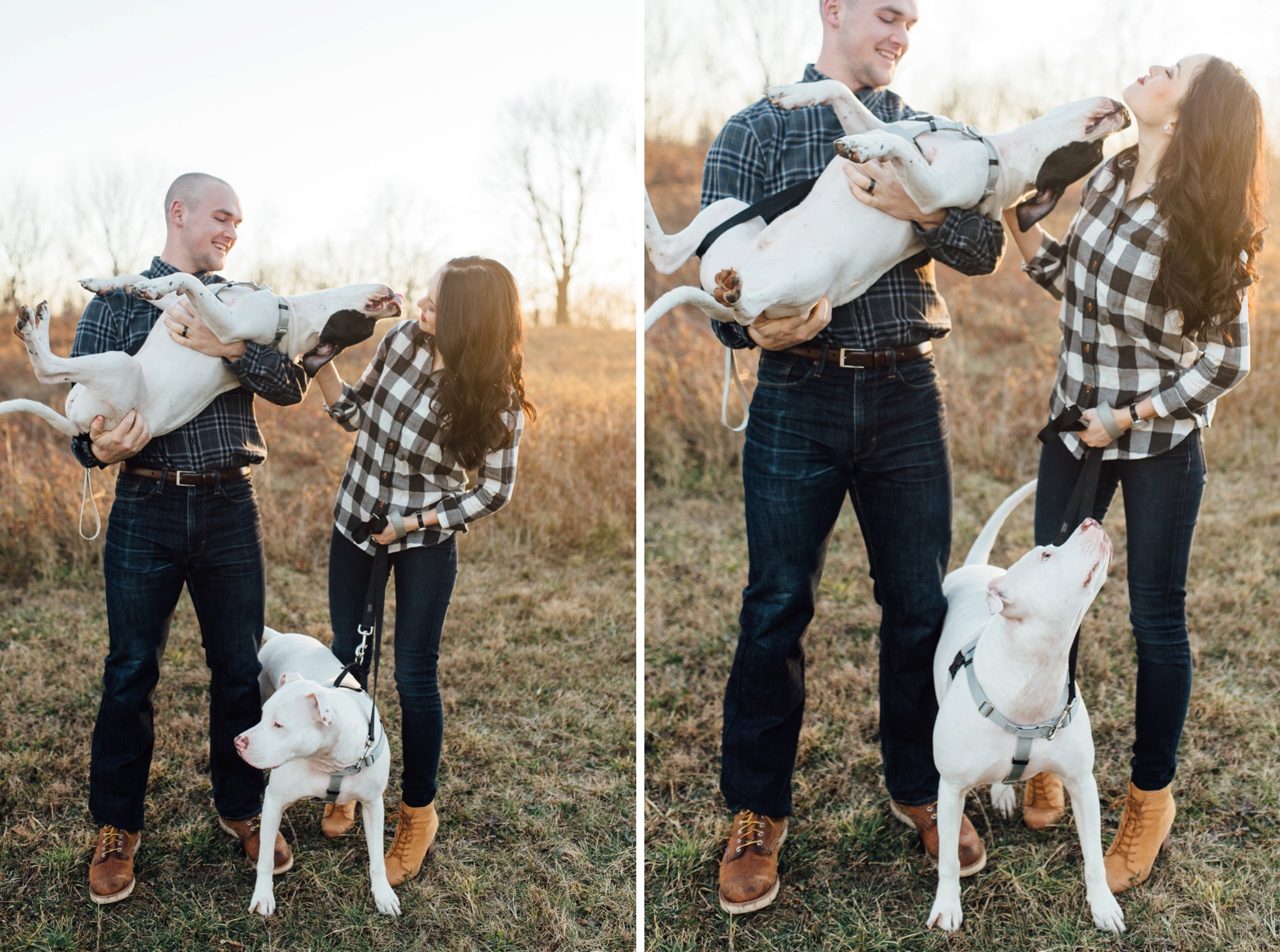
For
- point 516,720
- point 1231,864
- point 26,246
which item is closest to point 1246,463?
point 1231,864

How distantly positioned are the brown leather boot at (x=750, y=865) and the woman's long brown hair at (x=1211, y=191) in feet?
6.15

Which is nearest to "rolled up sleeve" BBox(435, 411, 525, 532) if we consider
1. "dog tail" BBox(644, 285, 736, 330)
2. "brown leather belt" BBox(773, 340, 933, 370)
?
"dog tail" BBox(644, 285, 736, 330)

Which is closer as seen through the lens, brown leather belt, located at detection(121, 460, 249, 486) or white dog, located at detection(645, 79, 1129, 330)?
white dog, located at detection(645, 79, 1129, 330)

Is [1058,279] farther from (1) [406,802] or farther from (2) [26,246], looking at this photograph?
(2) [26,246]

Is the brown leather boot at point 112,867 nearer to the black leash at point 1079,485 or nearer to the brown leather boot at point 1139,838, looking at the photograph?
→ the black leash at point 1079,485

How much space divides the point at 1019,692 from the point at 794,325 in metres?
1.08

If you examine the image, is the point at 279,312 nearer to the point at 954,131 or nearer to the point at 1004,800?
the point at 954,131

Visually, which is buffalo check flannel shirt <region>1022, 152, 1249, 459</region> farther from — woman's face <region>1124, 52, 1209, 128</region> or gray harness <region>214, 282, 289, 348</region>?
gray harness <region>214, 282, 289, 348</region>

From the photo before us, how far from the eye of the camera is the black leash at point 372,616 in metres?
2.71

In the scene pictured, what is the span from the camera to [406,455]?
110 inches

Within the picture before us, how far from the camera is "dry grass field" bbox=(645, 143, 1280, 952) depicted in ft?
8.80

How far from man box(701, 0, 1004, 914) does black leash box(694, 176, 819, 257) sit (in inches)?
3.7

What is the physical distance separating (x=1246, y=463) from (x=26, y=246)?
8.64 metres

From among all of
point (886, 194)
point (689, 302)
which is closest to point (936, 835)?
point (689, 302)
